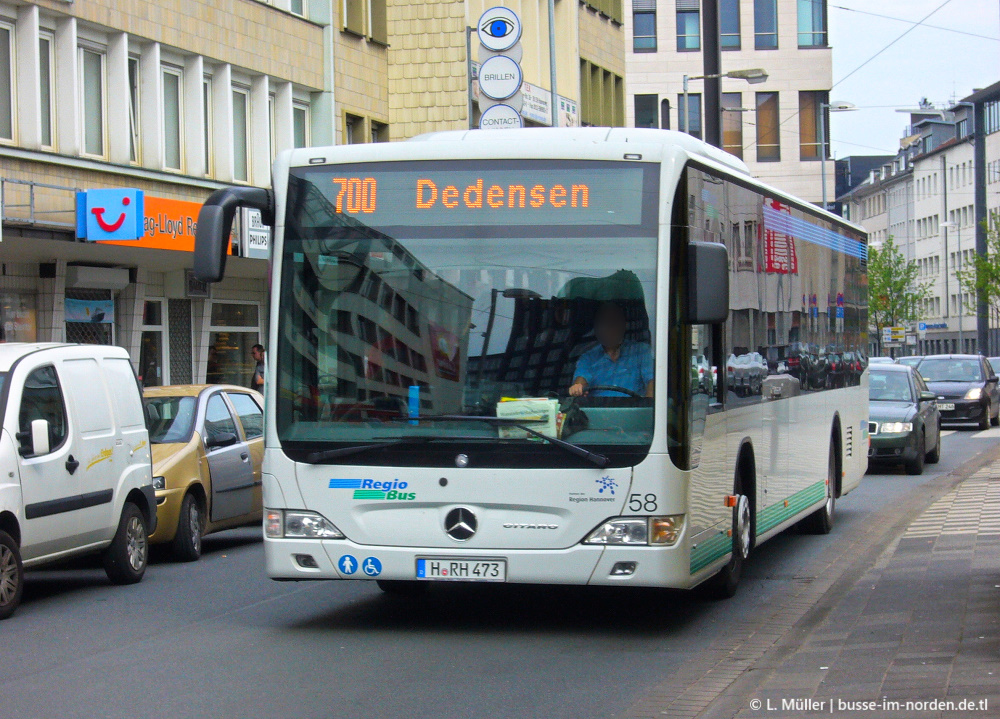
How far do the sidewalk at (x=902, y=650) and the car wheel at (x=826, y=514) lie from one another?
2397 millimetres

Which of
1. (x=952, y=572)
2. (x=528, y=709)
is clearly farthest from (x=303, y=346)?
(x=952, y=572)

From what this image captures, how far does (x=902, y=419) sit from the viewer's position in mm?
23516

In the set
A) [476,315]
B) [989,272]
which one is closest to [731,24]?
[989,272]

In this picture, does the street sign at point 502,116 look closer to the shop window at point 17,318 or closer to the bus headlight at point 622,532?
the shop window at point 17,318

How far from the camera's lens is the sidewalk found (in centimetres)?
670

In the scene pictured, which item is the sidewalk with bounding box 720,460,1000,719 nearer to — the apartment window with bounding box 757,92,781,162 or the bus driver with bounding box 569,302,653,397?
the bus driver with bounding box 569,302,653,397

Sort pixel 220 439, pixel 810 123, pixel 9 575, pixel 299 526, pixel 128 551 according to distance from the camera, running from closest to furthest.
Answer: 1. pixel 299 526
2. pixel 9 575
3. pixel 128 551
4. pixel 220 439
5. pixel 810 123

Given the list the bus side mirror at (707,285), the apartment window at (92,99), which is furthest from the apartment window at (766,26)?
the bus side mirror at (707,285)

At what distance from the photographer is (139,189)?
25.1 meters

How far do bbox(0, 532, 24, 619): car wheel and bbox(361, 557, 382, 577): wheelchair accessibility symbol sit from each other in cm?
283

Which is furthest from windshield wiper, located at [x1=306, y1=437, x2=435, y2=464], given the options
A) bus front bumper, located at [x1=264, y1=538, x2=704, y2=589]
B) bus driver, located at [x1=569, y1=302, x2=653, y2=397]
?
bus driver, located at [x1=569, y1=302, x2=653, y2=397]

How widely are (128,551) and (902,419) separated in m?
14.2

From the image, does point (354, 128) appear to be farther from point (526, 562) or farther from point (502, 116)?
point (526, 562)

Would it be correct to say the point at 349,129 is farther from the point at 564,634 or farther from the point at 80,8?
the point at 564,634
